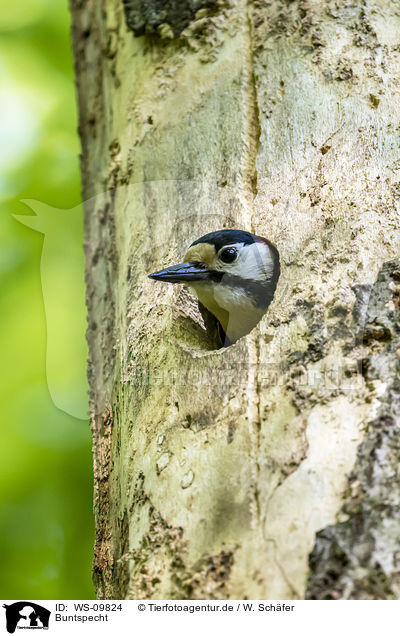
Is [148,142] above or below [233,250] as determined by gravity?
above

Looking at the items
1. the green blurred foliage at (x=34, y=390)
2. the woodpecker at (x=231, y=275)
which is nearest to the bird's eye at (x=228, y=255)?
the woodpecker at (x=231, y=275)

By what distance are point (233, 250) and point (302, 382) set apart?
60 cm

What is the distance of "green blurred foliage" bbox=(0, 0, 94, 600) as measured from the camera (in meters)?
2.50

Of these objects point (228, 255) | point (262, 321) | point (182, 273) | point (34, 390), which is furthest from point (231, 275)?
point (34, 390)

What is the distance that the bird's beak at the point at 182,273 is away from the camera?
6.02 ft

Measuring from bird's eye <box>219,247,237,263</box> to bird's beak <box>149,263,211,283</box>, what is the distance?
0.22ft

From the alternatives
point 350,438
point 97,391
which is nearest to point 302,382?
point 350,438

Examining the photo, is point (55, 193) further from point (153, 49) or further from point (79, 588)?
point (79, 588)

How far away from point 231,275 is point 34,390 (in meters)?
1.02

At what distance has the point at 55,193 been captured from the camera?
3080mm

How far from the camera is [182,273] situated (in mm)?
1884
